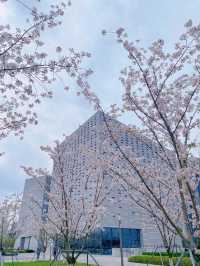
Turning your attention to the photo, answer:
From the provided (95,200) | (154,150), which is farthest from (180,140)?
(95,200)

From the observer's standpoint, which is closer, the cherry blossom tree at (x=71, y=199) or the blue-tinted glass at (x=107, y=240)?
the cherry blossom tree at (x=71, y=199)

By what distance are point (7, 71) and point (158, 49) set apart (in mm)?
2943

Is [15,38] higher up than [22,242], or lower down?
higher up

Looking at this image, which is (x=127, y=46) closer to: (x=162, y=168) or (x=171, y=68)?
(x=171, y=68)

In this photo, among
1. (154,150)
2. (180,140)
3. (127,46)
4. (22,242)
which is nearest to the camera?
(127,46)

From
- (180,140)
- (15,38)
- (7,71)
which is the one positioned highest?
(15,38)

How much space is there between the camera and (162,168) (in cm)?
792

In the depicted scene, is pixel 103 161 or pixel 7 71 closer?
pixel 7 71

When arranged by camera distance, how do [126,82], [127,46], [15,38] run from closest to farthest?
[15,38]
[127,46]
[126,82]

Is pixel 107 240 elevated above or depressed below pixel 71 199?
below

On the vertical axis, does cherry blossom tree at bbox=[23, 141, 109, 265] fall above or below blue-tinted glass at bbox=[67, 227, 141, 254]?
above

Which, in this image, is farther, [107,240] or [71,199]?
[107,240]

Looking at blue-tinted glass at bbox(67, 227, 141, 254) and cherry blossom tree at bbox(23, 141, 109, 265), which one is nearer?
cherry blossom tree at bbox(23, 141, 109, 265)

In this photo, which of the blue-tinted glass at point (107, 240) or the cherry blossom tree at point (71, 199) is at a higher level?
the cherry blossom tree at point (71, 199)
